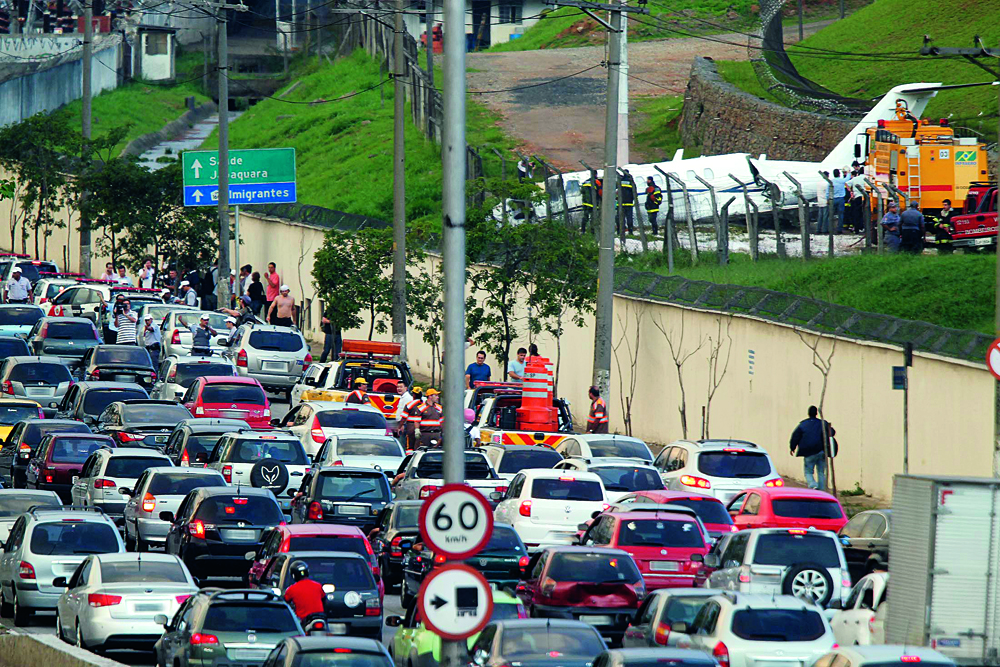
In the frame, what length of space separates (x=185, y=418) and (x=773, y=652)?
1814cm

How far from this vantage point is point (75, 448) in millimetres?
27562

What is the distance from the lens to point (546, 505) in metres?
23.0

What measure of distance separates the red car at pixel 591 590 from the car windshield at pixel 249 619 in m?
3.16

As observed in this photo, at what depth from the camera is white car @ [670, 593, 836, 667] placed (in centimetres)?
1521

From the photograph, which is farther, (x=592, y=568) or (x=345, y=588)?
(x=592, y=568)

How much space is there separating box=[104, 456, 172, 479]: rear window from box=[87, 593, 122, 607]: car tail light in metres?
7.20

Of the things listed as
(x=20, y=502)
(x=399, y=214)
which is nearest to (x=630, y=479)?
(x=20, y=502)

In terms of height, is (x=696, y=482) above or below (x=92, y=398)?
below

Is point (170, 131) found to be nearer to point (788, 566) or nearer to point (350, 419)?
point (350, 419)

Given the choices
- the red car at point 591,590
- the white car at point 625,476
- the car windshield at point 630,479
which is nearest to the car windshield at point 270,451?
the white car at point 625,476

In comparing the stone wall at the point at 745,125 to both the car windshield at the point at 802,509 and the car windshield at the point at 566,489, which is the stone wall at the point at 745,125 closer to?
the car windshield at the point at 566,489

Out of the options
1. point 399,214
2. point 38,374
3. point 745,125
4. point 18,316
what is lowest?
point 38,374

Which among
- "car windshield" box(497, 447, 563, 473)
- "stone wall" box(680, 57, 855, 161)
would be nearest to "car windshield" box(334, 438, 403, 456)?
"car windshield" box(497, 447, 563, 473)

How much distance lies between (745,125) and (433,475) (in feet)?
138
